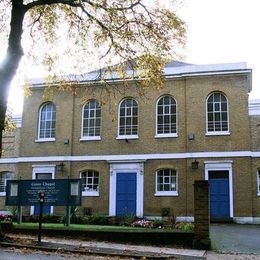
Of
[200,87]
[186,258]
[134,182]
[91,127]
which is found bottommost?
[186,258]

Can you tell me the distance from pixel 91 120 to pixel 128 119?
2.38m

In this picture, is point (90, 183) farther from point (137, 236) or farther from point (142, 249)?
point (142, 249)

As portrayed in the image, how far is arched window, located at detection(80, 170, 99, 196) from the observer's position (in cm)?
2758

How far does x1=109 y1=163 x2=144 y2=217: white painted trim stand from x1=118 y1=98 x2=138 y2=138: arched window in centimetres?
179

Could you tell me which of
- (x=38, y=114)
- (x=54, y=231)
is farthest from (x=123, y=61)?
(x=38, y=114)

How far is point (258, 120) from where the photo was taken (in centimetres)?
2591

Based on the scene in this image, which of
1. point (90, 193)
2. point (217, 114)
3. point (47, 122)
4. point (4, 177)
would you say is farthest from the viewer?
point (4, 177)

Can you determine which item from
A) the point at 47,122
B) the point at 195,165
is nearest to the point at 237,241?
the point at 195,165

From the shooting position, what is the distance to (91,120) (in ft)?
94.2

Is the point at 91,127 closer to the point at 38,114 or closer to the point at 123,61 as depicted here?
the point at 38,114

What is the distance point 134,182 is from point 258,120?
7.78 m

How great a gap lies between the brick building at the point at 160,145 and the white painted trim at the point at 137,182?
0.19ft

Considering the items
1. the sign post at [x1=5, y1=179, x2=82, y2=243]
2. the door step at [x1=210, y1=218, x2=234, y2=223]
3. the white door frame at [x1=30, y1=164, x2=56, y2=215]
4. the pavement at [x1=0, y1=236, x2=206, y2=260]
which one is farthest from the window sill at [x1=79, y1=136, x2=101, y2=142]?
the pavement at [x1=0, y1=236, x2=206, y2=260]

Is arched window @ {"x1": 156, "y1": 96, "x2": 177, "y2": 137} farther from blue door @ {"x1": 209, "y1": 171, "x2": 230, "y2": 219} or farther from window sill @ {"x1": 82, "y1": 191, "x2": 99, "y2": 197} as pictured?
window sill @ {"x1": 82, "y1": 191, "x2": 99, "y2": 197}
